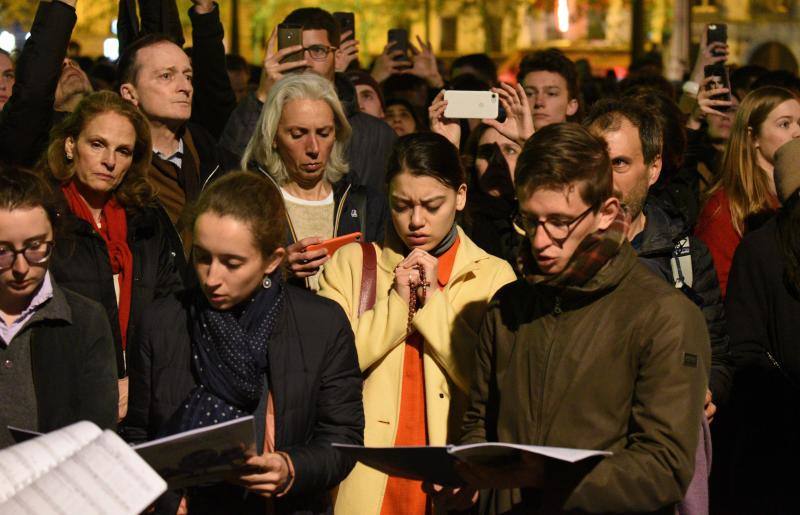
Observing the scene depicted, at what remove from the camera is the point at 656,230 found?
4844 mm

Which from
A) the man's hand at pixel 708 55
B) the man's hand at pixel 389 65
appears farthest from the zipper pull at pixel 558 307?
the man's hand at pixel 389 65

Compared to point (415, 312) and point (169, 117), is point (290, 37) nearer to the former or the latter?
point (169, 117)

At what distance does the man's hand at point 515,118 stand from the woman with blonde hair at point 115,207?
1.76m

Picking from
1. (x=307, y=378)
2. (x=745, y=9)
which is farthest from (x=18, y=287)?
(x=745, y=9)

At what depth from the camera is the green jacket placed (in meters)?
3.52

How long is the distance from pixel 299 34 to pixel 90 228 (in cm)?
223

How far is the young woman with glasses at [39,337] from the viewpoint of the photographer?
156 inches

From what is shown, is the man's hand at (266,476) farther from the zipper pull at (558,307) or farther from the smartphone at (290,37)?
the smartphone at (290,37)

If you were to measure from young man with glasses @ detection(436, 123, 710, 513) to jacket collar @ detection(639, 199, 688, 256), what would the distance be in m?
1.01

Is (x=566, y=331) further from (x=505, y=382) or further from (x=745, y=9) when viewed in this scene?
(x=745, y=9)

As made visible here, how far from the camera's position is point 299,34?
6844 mm

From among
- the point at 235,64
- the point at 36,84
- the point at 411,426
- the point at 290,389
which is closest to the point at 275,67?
the point at 36,84

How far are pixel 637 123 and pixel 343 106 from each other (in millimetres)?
2534

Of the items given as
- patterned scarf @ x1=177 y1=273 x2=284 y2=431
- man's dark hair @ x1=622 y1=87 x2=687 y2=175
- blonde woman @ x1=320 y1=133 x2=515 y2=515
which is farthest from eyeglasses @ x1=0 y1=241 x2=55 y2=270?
man's dark hair @ x1=622 y1=87 x2=687 y2=175
